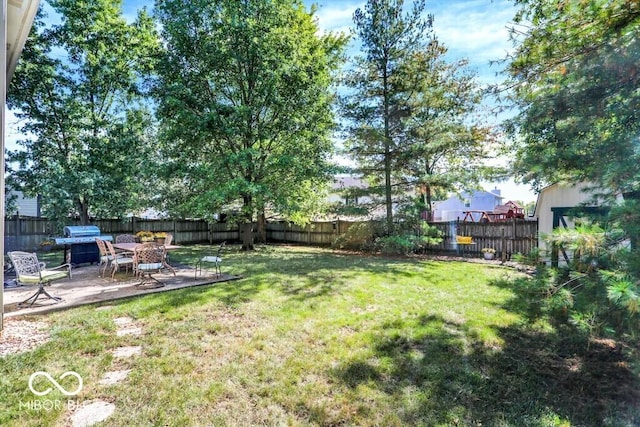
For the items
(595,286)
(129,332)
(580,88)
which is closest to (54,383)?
(129,332)

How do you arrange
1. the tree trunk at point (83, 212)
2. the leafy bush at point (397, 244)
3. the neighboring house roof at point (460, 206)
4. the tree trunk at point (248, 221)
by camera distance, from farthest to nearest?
the neighboring house roof at point (460, 206)
the tree trunk at point (83, 212)
the tree trunk at point (248, 221)
the leafy bush at point (397, 244)

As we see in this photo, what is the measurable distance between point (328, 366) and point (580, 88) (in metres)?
3.49

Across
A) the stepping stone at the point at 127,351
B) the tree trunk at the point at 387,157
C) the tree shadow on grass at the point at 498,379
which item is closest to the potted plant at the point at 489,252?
the tree trunk at the point at 387,157

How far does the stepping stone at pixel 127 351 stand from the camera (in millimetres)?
3377

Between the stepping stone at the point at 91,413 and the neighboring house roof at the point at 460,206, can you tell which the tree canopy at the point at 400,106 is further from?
the neighboring house roof at the point at 460,206

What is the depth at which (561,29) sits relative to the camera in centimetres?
280

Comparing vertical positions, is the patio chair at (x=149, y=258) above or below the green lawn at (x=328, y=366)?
above

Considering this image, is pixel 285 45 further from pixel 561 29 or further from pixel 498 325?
pixel 498 325

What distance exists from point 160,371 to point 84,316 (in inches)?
91.4

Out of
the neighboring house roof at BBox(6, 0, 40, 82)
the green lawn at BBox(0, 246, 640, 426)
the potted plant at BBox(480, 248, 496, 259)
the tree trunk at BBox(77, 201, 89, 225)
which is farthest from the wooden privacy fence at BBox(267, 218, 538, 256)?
the neighboring house roof at BBox(6, 0, 40, 82)

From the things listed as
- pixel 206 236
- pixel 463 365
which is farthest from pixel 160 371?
pixel 206 236

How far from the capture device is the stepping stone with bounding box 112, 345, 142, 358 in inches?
133

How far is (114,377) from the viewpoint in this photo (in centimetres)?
293

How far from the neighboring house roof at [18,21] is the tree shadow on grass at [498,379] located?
6248 mm
